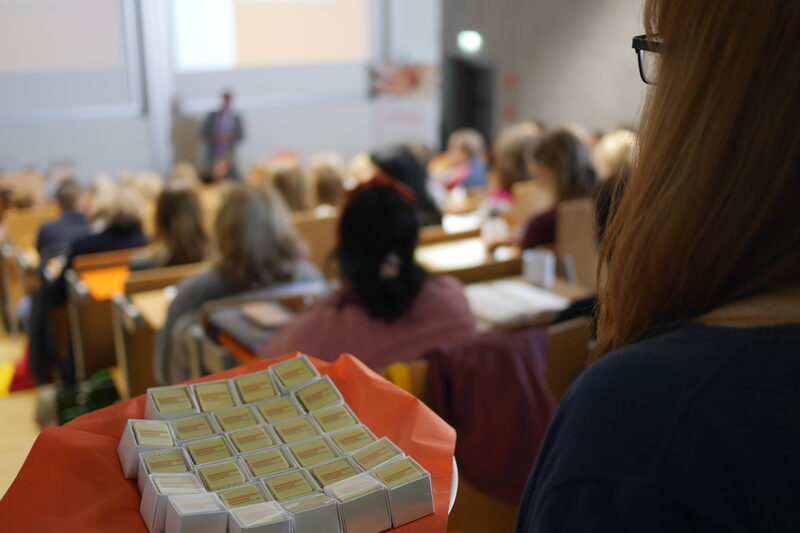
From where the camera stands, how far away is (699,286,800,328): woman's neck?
2.24 ft

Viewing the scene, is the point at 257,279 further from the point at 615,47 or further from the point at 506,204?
the point at 615,47

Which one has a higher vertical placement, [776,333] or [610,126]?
[776,333]

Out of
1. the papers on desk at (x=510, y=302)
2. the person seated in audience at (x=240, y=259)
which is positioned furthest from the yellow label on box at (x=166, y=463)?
the person seated in audience at (x=240, y=259)

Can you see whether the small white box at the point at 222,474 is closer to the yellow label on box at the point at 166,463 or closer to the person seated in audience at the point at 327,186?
the yellow label on box at the point at 166,463

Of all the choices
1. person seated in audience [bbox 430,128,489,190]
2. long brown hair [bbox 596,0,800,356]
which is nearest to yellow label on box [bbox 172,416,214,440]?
long brown hair [bbox 596,0,800,356]

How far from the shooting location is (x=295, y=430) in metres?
0.88

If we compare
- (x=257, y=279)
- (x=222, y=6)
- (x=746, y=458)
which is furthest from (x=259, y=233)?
(x=222, y=6)

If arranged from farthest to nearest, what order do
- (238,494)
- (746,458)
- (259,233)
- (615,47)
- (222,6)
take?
(222,6) → (615,47) → (259,233) → (238,494) → (746,458)

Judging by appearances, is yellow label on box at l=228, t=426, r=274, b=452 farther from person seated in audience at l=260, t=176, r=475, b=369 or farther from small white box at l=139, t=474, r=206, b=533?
person seated in audience at l=260, t=176, r=475, b=369

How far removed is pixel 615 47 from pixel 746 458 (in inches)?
362

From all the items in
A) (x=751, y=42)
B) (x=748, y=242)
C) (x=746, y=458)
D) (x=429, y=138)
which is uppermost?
(x=751, y=42)

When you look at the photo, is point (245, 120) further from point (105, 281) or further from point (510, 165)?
point (105, 281)

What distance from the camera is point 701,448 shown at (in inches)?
25.3

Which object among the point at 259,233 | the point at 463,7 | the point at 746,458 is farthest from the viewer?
the point at 463,7
